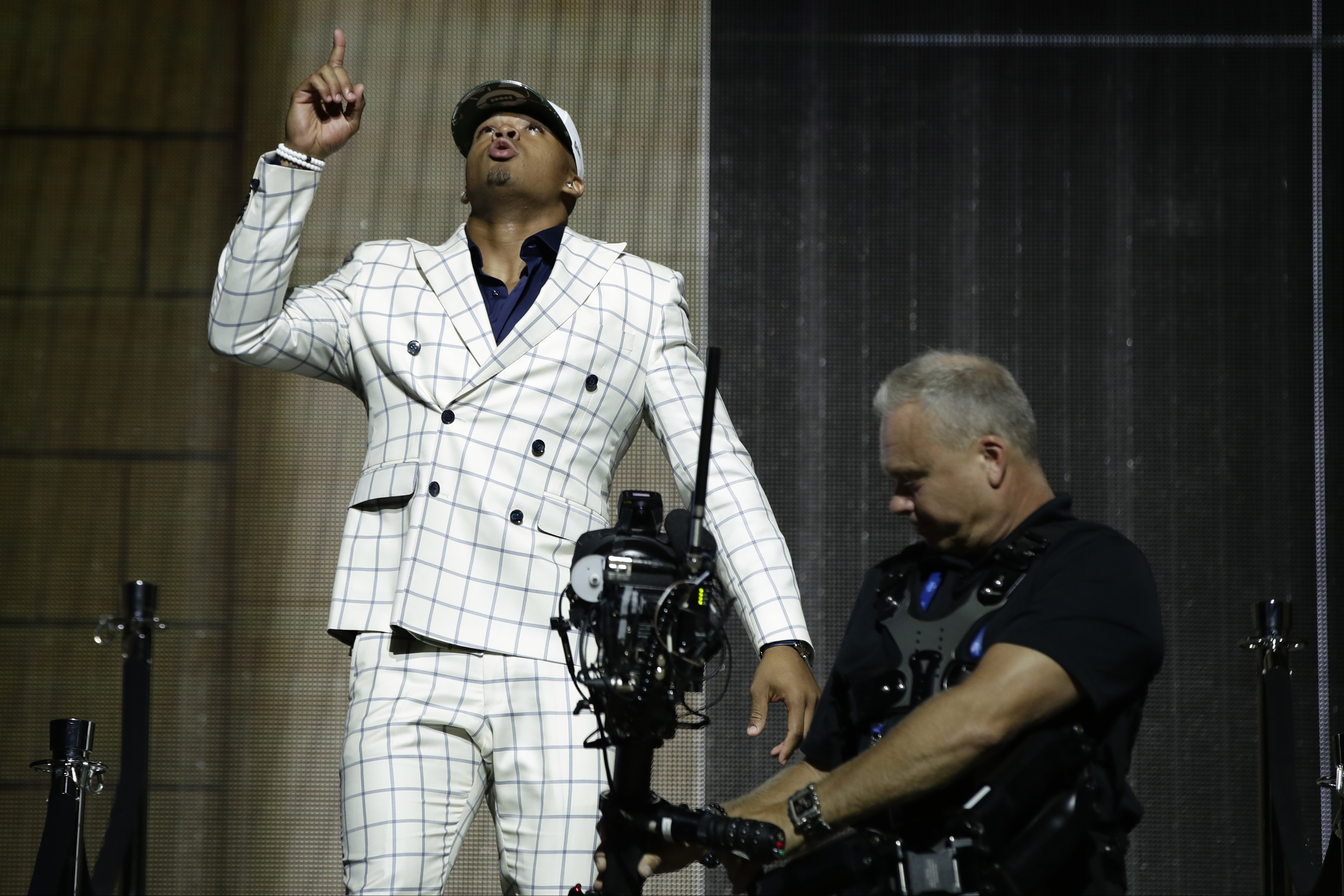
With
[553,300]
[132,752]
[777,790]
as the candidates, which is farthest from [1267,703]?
[132,752]

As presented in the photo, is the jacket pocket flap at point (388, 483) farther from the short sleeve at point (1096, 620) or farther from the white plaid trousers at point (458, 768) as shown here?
the short sleeve at point (1096, 620)

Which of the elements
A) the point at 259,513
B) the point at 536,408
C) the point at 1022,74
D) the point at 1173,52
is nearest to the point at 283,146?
the point at 536,408

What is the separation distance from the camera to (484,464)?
6.95 ft

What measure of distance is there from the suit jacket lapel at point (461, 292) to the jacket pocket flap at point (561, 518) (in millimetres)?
236

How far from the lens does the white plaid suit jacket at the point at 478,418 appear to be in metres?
2.08

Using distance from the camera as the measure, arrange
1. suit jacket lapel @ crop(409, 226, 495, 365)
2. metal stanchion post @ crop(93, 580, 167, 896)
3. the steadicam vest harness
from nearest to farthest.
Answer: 1. the steadicam vest harness
2. suit jacket lapel @ crop(409, 226, 495, 365)
3. metal stanchion post @ crop(93, 580, 167, 896)

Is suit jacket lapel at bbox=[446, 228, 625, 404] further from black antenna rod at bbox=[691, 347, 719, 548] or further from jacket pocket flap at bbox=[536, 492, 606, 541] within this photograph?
black antenna rod at bbox=[691, 347, 719, 548]

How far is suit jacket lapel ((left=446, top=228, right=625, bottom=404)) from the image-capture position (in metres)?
2.17

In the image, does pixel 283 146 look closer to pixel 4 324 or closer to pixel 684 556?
pixel 684 556

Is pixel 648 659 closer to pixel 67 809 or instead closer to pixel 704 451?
pixel 704 451

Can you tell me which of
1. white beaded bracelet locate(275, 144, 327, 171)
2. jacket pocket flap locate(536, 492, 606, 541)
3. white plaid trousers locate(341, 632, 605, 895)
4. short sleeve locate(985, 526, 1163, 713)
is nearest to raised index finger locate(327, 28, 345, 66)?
white beaded bracelet locate(275, 144, 327, 171)

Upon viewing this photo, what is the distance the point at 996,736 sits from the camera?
1588 millimetres

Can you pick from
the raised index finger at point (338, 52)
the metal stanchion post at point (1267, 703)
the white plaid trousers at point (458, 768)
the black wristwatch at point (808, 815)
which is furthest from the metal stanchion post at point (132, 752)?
the metal stanchion post at point (1267, 703)

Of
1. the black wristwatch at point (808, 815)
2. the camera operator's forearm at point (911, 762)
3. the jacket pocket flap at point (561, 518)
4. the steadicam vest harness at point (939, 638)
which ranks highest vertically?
the jacket pocket flap at point (561, 518)
